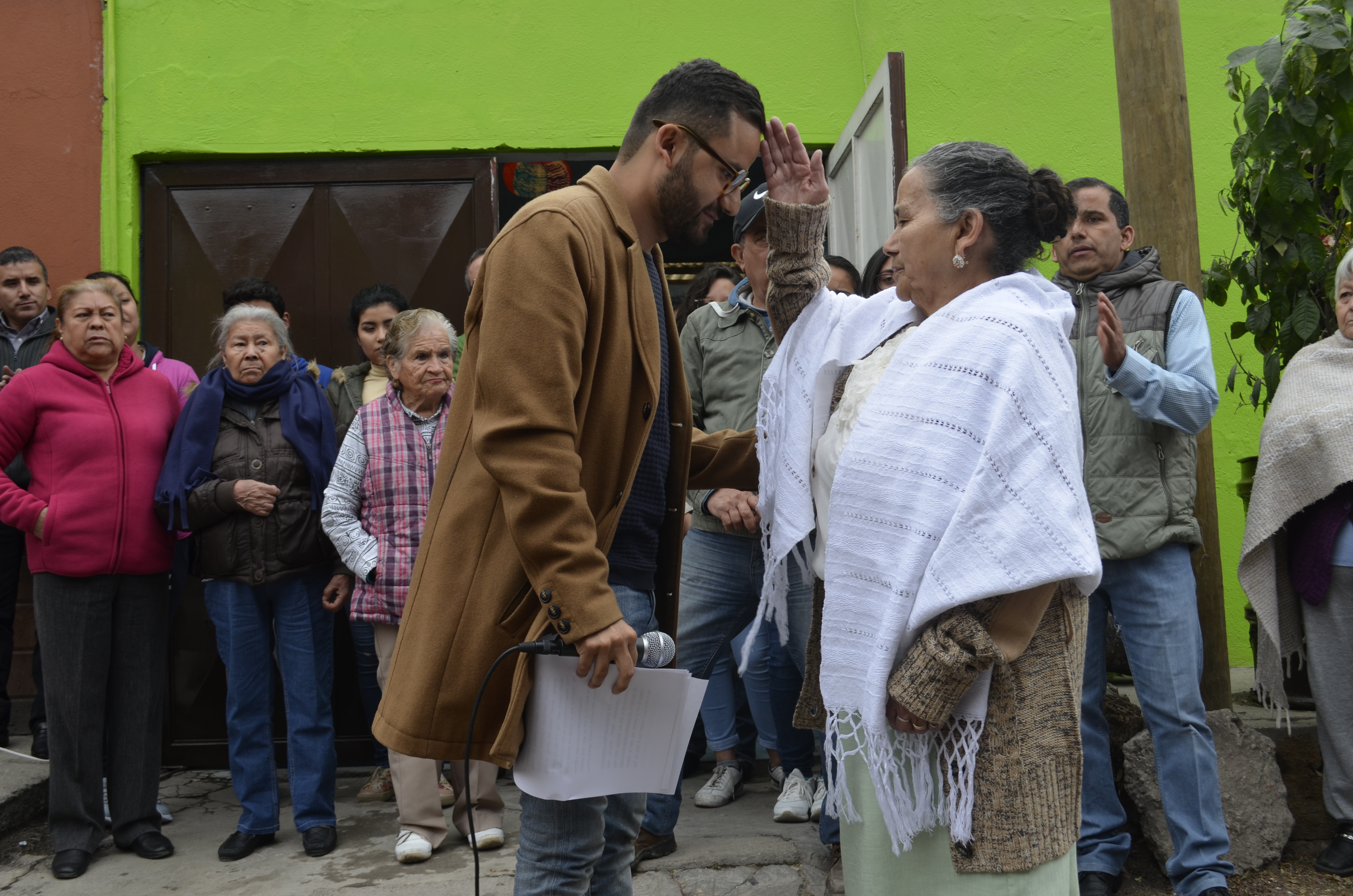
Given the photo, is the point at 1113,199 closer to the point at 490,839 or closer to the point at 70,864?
the point at 490,839

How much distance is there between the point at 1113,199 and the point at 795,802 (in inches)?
93.7

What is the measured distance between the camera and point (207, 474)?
13.2ft

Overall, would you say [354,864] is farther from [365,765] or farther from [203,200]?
[203,200]

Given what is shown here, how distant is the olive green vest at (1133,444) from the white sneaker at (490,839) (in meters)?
2.27

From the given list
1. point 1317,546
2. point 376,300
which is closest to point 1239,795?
point 1317,546

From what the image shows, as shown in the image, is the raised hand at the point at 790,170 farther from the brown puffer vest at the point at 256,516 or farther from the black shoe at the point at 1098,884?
the brown puffer vest at the point at 256,516

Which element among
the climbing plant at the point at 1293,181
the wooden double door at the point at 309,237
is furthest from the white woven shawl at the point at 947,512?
the wooden double door at the point at 309,237

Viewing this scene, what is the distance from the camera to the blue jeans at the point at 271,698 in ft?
13.0

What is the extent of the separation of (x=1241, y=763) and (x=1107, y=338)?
1.59 m

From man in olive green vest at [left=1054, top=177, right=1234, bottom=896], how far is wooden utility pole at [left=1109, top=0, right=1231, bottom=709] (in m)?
0.38

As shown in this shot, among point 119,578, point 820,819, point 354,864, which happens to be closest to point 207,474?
point 119,578

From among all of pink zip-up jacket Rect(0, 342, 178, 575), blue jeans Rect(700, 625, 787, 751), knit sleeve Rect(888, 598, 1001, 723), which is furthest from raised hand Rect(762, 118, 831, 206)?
pink zip-up jacket Rect(0, 342, 178, 575)

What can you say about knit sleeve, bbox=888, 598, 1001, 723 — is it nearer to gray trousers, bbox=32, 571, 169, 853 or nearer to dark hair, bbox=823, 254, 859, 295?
dark hair, bbox=823, 254, 859, 295

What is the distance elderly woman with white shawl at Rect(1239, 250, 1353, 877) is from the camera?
11.6ft
